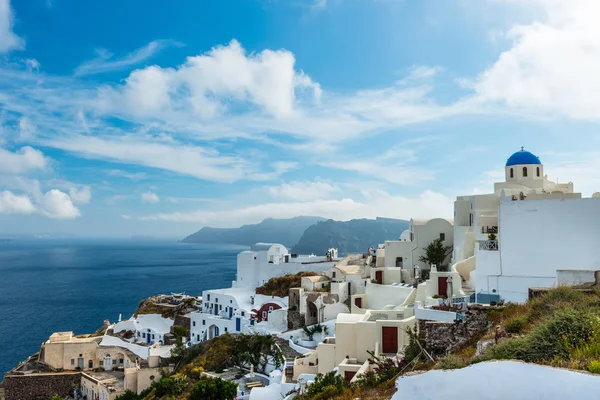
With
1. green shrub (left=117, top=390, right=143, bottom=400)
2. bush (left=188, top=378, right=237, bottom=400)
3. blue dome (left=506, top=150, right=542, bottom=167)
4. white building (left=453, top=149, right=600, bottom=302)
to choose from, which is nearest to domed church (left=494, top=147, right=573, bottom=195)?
blue dome (left=506, top=150, right=542, bottom=167)

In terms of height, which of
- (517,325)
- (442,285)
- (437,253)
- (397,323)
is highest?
(437,253)

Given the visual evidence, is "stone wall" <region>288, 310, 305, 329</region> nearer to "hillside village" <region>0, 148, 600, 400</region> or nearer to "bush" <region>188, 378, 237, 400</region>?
"hillside village" <region>0, 148, 600, 400</region>

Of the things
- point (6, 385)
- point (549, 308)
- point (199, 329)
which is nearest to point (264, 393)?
point (549, 308)

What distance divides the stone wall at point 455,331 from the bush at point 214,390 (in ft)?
44.8

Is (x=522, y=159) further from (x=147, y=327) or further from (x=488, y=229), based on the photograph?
(x=147, y=327)

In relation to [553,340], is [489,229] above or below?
above

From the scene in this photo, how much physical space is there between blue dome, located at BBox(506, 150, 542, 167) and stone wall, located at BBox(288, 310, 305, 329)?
1848cm

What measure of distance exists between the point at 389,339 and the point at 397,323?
0.75 m

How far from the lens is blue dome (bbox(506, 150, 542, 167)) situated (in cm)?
3250

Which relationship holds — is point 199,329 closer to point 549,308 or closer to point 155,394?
point 155,394

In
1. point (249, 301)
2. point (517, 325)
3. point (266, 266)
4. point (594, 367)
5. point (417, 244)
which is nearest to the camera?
point (594, 367)

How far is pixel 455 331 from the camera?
13805 millimetres

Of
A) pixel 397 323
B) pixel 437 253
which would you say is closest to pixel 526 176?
pixel 437 253

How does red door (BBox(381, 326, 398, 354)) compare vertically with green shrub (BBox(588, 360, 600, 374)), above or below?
below
